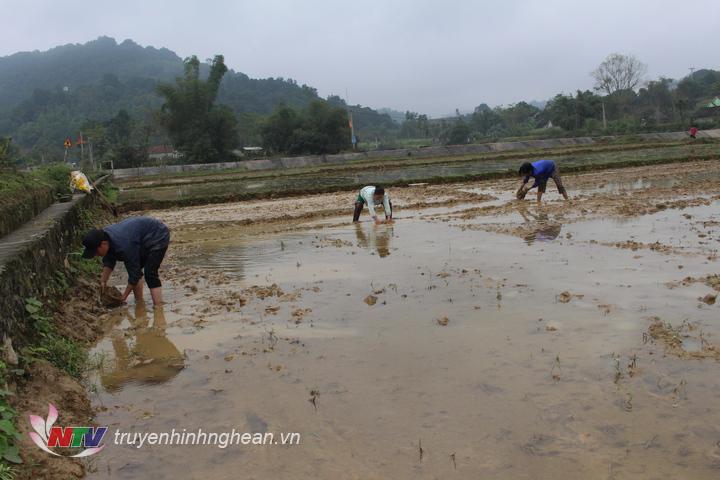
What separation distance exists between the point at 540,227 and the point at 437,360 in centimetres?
616

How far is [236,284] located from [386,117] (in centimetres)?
11673

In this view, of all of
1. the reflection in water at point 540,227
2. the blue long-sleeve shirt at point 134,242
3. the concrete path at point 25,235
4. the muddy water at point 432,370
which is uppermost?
the concrete path at point 25,235

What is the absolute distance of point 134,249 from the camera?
661 centimetres

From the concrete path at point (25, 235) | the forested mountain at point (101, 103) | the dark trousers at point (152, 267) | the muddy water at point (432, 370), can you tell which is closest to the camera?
the muddy water at point (432, 370)

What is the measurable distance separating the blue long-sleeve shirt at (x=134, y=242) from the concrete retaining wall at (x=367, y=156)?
33.5 metres

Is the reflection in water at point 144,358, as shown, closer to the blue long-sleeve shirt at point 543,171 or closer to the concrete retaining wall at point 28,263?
the concrete retaining wall at point 28,263

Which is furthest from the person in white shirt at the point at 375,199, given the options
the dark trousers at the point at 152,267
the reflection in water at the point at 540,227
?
the dark trousers at the point at 152,267

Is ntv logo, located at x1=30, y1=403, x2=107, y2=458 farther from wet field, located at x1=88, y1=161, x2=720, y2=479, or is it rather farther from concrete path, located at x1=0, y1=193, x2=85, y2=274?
concrete path, located at x1=0, y1=193, x2=85, y2=274

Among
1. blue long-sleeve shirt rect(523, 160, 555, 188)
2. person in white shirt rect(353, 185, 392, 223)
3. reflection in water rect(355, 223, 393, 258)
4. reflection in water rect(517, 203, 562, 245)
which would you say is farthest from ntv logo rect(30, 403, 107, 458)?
blue long-sleeve shirt rect(523, 160, 555, 188)

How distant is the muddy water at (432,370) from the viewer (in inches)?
130

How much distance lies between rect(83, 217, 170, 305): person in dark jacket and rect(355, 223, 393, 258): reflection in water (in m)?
3.21

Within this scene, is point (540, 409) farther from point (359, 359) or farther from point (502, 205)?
point (502, 205)

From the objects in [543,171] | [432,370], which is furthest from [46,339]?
[543,171]

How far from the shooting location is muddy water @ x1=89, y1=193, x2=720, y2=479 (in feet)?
10.8
